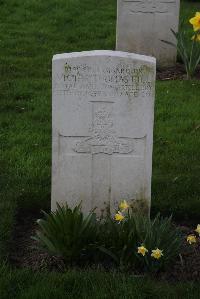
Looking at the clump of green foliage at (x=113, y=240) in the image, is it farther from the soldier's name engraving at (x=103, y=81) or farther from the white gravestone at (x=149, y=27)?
the white gravestone at (x=149, y=27)

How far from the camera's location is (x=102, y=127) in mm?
4527

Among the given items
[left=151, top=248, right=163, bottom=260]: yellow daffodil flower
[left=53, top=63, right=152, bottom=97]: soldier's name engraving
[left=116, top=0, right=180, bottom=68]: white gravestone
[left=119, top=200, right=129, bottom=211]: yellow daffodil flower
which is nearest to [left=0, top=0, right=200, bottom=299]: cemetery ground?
[left=151, top=248, right=163, bottom=260]: yellow daffodil flower

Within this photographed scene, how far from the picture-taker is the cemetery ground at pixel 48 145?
13.0ft

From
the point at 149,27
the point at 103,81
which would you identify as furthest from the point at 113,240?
the point at 149,27

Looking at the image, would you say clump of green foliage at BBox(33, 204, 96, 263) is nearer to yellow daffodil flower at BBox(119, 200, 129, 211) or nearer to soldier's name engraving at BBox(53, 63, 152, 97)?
yellow daffodil flower at BBox(119, 200, 129, 211)

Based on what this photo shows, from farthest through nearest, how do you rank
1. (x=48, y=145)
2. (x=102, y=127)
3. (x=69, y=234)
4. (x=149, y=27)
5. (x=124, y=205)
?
1. (x=149, y=27)
2. (x=48, y=145)
3. (x=102, y=127)
4. (x=124, y=205)
5. (x=69, y=234)

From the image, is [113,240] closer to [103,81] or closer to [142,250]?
[142,250]

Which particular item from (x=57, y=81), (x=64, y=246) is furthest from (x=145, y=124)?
(x=64, y=246)

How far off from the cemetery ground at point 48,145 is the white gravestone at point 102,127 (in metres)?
0.49

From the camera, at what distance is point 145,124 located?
4523 millimetres

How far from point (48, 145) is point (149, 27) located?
367 centimetres

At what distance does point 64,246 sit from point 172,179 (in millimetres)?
1545

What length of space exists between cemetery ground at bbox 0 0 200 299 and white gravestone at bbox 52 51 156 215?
19.2 inches

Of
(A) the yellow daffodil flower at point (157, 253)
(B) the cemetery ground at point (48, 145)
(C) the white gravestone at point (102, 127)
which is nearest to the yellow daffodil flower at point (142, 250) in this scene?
(A) the yellow daffodil flower at point (157, 253)
